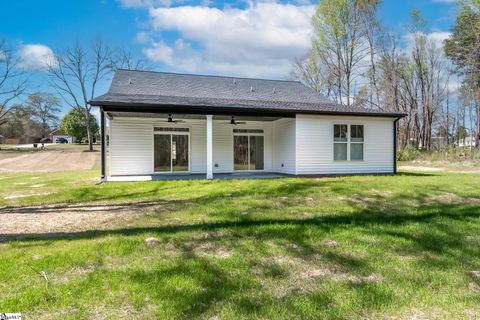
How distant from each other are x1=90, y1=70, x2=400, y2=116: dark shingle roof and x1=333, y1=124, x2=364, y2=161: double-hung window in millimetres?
789

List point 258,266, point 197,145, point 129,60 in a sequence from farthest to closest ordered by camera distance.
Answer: point 129,60 < point 197,145 < point 258,266

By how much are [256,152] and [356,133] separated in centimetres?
467

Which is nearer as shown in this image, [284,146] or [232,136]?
[284,146]

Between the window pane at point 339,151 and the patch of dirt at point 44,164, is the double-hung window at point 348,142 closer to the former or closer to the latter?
the window pane at point 339,151

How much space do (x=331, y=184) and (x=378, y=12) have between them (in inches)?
982

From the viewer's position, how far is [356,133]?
14.6 m

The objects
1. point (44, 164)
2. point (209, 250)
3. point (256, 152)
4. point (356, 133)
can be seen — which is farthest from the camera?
point (44, 164)

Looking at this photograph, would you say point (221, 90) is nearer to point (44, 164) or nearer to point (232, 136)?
point (232, 136)

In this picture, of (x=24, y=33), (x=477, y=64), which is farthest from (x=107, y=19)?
(x=477, y=64)

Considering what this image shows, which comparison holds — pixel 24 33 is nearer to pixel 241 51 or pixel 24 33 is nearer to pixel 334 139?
pixel 241 51

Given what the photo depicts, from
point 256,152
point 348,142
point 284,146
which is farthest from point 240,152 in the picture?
point 348,142

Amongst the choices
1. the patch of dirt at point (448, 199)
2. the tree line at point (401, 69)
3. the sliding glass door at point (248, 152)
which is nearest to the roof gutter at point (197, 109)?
the sliding glass door at point (248, 152)

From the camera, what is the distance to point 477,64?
2491cm

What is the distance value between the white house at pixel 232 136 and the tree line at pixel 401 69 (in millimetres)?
15558
